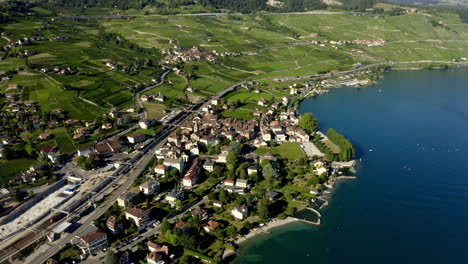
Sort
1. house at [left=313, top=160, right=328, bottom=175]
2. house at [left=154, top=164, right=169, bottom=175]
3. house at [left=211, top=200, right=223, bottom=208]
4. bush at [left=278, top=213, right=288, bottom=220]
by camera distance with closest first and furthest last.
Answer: bush at [left=278, top=213, right=288, bottom=220], house at [left=211, top=200, right=223, bottom=208], house at [left=154, top=164, right=169, bottom=175], house at [left=313, top=160, right=328, bottom=175]

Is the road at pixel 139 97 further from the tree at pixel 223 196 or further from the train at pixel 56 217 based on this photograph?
the tree at pixel 223 196

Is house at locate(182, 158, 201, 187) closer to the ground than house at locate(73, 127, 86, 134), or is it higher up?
closer to the ground

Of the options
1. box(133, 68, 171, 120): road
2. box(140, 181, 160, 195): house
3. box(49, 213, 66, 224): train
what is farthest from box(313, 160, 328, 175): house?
box(133, 68, 171, 120): road

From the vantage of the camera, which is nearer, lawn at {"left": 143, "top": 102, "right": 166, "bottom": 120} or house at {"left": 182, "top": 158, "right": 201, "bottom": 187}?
house at {"left": 182, "top": 158, "right": 201, "bottom": 187}

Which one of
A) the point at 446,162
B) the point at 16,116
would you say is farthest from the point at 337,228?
the point at 16,116

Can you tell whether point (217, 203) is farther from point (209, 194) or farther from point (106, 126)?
point (106, 126)

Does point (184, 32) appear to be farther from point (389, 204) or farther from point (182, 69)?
point (389, 204)

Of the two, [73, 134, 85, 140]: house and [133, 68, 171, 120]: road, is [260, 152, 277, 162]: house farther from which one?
[73, 134, 85, 140]: house
